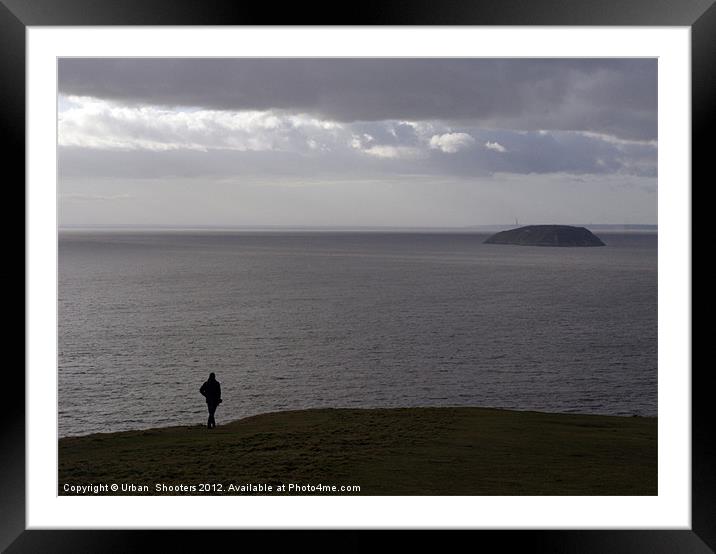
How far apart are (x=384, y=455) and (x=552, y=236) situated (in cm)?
6620

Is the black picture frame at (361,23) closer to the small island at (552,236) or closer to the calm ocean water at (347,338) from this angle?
the calm ocean water at (347,338)

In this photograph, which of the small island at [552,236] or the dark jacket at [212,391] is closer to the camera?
the dark jacket at [212,391]

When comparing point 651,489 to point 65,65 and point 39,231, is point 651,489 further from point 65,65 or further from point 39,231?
point 65,65

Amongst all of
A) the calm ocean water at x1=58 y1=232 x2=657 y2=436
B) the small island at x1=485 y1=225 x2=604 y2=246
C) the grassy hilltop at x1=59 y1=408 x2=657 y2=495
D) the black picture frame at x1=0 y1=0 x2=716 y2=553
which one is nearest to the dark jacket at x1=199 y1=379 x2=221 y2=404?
the grassy hilltop at x1=59 y1=408 x2=657 y2=495

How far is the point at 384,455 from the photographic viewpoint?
8023mm

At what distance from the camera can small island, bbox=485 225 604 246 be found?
70.7 meters

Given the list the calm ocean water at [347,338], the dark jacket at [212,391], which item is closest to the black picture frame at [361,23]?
the dark jacket at [212,391]

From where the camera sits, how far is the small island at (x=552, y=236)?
70.7m

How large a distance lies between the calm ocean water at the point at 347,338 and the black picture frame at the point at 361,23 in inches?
719

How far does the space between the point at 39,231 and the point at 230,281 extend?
45229 mm

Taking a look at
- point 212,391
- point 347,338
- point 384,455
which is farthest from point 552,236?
point 212,391

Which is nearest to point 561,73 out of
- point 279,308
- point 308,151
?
point 308,151

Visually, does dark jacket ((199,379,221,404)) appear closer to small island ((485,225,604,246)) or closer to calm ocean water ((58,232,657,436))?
calm ocean water ((58,232,657,436))

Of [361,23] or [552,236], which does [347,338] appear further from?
[552,236]
